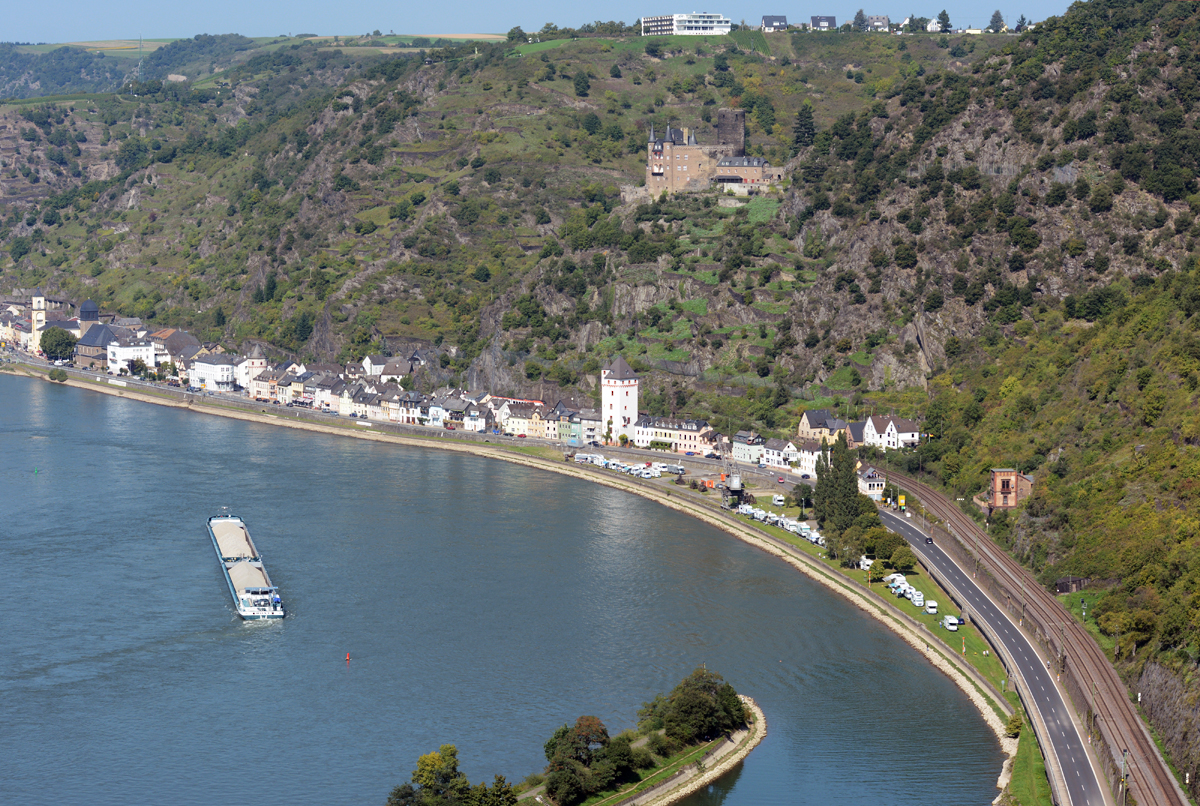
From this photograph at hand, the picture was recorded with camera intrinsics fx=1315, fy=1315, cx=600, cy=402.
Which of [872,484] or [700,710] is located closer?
[700,710]

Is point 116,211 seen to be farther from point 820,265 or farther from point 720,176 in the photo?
point 820,265

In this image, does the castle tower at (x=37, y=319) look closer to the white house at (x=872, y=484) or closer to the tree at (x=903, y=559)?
the white house at (x=872, y=484)

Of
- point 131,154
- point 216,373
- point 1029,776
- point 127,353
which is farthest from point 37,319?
point 1029,776

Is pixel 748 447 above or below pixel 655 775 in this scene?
above

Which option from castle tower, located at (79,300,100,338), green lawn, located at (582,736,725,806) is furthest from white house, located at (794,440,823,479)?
castle tower, located at (79,300,100,338)

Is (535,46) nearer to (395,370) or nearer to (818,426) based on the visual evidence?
(395,370)

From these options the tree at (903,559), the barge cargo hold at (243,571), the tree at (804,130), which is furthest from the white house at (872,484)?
the tree at (804,130)
